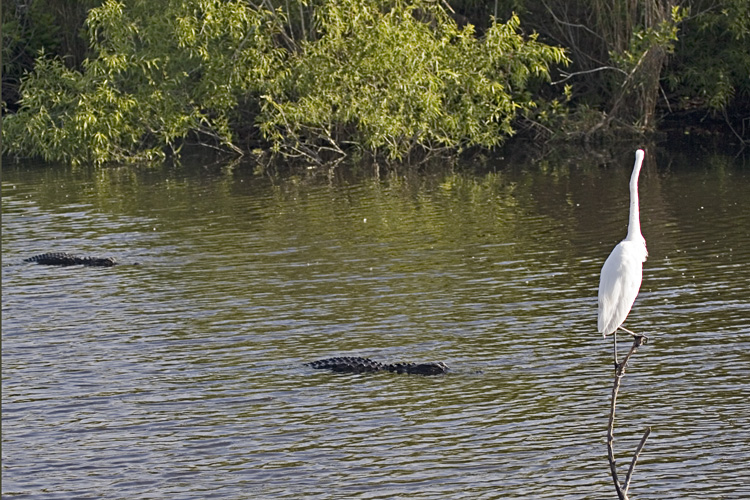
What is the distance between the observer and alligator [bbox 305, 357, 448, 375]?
502 inches

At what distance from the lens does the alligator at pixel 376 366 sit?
12742mm

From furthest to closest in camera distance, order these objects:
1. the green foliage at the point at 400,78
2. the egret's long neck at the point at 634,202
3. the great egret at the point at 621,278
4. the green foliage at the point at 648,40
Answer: the green foliage at the point at 648,40
the green foliage at the point at 400,78
the great egret at the point at 621,278
the egret's long neck at the point at 634,202

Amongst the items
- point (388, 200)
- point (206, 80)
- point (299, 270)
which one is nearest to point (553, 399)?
point (299, 270)

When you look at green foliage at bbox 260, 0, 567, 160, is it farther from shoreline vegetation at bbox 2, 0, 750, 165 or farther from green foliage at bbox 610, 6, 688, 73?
green foliage at bbox 610, 6, 688, 73

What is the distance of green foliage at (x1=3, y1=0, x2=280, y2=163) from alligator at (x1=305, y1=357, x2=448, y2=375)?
2196cm

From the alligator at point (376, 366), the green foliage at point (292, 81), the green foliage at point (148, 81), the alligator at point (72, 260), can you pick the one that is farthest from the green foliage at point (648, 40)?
the alligator at point (376, 366)

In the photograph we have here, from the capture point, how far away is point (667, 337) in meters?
14.1

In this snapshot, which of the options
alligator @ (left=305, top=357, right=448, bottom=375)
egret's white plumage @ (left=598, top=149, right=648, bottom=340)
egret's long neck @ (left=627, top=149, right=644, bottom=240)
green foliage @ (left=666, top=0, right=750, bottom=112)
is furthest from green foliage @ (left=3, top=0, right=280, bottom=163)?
egret's long neck @ (left=627, top=149, right=644, bottom=240)

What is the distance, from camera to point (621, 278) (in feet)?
28.7

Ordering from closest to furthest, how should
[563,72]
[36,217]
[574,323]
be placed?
[574,323] < [36,217] < [563,72]

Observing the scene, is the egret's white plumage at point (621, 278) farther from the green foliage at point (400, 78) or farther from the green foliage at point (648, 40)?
the green foliage at point (648, 40)

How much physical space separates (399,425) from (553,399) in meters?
1.64

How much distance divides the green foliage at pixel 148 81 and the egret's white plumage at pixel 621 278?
25964 millimetres

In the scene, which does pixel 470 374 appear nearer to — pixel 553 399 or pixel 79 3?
pixel 553 399
